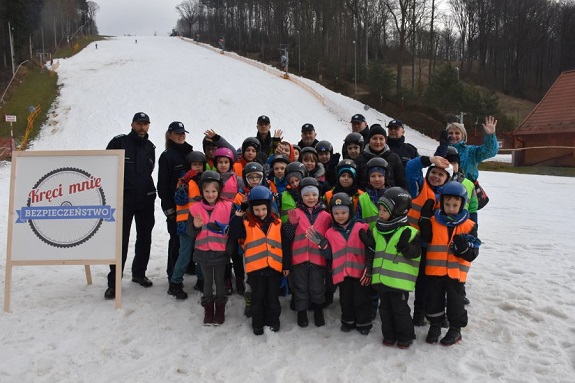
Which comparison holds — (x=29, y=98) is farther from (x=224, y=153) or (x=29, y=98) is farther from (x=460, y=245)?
(x=460, y=245)

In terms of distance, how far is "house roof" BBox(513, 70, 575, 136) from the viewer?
22525 mm

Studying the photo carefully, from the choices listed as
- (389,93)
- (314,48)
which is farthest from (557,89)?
(314,48)

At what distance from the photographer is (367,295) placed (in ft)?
14.1

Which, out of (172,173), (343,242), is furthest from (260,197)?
(172,173)

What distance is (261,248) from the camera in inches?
173

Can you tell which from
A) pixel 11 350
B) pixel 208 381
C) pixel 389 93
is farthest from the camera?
pixel 389 93

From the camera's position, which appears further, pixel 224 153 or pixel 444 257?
pixel 224 153

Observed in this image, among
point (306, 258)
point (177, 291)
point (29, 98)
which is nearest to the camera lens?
point (306, 258)

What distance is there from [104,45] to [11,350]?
59.1m

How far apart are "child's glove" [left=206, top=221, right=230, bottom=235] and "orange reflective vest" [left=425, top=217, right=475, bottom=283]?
212 centimetres

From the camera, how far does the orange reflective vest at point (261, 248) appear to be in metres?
4.38

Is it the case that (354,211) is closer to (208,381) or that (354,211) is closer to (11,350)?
(208,381)

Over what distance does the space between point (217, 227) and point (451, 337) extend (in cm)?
260

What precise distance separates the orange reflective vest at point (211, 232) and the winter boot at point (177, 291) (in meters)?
0.88
